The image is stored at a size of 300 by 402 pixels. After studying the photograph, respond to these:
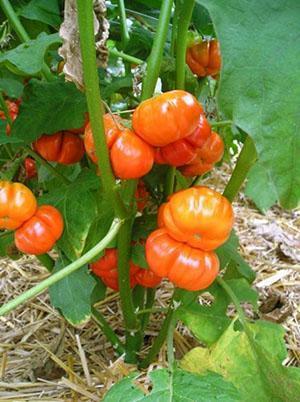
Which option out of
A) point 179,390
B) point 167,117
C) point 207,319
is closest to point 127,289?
point 207,319

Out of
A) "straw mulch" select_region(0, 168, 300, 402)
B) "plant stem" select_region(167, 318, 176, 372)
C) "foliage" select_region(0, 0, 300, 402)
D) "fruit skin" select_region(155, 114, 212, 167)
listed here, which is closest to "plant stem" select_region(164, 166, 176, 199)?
"foliage" select_region(0, 0, 300, 402)

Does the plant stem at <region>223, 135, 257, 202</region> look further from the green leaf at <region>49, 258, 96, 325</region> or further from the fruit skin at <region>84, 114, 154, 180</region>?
the green leaf at <region>49, 258, 96, 325</region>

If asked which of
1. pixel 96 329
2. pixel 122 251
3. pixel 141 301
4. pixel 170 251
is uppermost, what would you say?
pixel 170 251

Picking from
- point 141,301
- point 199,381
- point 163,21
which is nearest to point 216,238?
point 199,381

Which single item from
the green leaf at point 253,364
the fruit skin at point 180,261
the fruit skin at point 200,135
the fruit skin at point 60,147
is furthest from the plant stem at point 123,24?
the green leaf at point 253,364

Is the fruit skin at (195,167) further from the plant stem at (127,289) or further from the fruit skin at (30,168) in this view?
the fruit skin at (30,168)

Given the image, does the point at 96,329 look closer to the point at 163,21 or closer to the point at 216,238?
the point at 216,238

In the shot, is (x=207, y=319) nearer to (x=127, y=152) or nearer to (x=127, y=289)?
(x=127, y=289)
